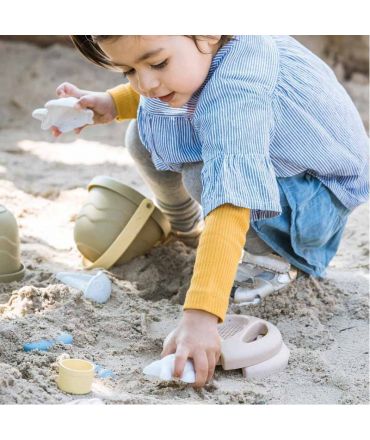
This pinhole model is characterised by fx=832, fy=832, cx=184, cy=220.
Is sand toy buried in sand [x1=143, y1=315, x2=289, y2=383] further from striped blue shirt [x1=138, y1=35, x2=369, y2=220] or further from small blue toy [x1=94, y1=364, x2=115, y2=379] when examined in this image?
striped blue shirt [x1=138, y1=35, x2=369, y2=220]

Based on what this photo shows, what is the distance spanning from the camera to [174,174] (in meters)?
2.05

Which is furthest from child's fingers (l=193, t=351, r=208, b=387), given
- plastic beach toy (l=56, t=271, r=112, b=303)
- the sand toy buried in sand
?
plastic beach toy (l=56, t=271, r=112, b=303)

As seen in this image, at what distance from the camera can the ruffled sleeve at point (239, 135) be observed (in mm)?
1506

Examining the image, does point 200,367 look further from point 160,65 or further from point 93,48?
point 93,48

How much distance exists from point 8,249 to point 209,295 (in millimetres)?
628

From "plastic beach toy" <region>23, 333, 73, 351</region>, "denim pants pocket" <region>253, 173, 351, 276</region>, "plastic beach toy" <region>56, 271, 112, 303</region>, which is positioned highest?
"denim pants pocket" <region>253, 173, 351, 276</region>

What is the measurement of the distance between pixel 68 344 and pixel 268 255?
552 millimetres

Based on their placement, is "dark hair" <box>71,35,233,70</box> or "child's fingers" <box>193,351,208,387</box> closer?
"child's fingers" <box>193,351,208,387</box>

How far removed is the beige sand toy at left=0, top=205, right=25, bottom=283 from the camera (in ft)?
6.12

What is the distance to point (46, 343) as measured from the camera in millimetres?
1524

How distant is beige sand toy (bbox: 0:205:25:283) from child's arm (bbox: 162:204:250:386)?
0.55 metres

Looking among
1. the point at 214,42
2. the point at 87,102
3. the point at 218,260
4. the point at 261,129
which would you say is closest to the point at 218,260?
the point at 218,260

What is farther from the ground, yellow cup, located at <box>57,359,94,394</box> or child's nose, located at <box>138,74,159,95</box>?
child's nose, located at <box>138,74,159,95</box>

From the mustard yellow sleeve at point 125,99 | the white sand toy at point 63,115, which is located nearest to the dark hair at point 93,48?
the white sand toy at point 63,115
